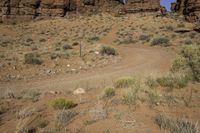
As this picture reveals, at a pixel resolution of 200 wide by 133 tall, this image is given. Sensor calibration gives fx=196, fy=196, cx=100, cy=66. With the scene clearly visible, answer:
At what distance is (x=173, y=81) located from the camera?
704 centimetres

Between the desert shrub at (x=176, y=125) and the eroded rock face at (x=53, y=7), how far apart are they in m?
53.0

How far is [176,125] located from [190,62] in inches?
205

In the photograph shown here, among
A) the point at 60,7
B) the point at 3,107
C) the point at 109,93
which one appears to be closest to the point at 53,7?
the point at 60,7

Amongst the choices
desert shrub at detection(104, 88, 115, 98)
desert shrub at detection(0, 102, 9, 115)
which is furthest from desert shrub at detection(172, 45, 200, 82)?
desert shrub at detection(0, 102, 9, 115)

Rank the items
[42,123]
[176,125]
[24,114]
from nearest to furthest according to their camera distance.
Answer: [176,125], [42,123], [24,114]

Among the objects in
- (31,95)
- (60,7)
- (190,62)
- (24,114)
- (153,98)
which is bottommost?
(31,95)

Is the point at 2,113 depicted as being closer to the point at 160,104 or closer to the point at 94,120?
the point at 94,120

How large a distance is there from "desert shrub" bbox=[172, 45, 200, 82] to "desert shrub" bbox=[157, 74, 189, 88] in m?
0.60

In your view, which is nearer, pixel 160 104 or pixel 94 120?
pixel 94 120

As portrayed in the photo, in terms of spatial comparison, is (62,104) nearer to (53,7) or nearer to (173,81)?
(173,81)

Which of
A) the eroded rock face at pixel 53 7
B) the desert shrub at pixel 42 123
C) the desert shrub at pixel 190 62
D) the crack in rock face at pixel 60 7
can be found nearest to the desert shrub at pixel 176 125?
the desert shrub at pixel 42 123

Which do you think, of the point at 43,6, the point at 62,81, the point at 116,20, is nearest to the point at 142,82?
the point at 62,81

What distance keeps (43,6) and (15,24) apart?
9.40 metres

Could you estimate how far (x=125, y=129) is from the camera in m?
4.00
